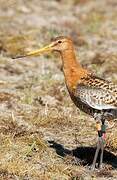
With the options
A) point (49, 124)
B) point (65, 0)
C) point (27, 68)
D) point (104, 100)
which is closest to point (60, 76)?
point (27, 68)

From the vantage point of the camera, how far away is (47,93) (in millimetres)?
12492

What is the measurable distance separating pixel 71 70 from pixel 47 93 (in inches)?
112

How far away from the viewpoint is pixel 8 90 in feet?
40.9

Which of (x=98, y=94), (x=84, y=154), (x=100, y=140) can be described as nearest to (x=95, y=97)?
(x=98, y=94)

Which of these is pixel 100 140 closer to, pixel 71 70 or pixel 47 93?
pixel 71 70

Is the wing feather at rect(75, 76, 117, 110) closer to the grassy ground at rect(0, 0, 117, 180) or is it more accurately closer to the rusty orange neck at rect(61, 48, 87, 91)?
the rusty orange neck at rect(61, 48, 87, 91)

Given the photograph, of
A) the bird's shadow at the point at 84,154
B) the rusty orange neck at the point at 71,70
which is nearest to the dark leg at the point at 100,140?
the bird's shadow at the point at 84,154

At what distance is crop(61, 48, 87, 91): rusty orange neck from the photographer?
9.53 m

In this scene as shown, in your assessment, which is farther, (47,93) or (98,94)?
(47,93)

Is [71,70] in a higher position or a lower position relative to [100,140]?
higher

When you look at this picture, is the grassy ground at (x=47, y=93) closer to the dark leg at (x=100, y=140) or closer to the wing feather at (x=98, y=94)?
the dark leg at (x=100, y=140)

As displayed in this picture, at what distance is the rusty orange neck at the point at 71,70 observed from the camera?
31.3 ft

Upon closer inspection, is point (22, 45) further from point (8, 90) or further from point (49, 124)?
point (49, 124)

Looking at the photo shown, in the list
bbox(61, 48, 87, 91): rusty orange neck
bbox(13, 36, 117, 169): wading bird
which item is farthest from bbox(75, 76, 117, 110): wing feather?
bbox(61, 48, 87, 91): rusty orange neck
